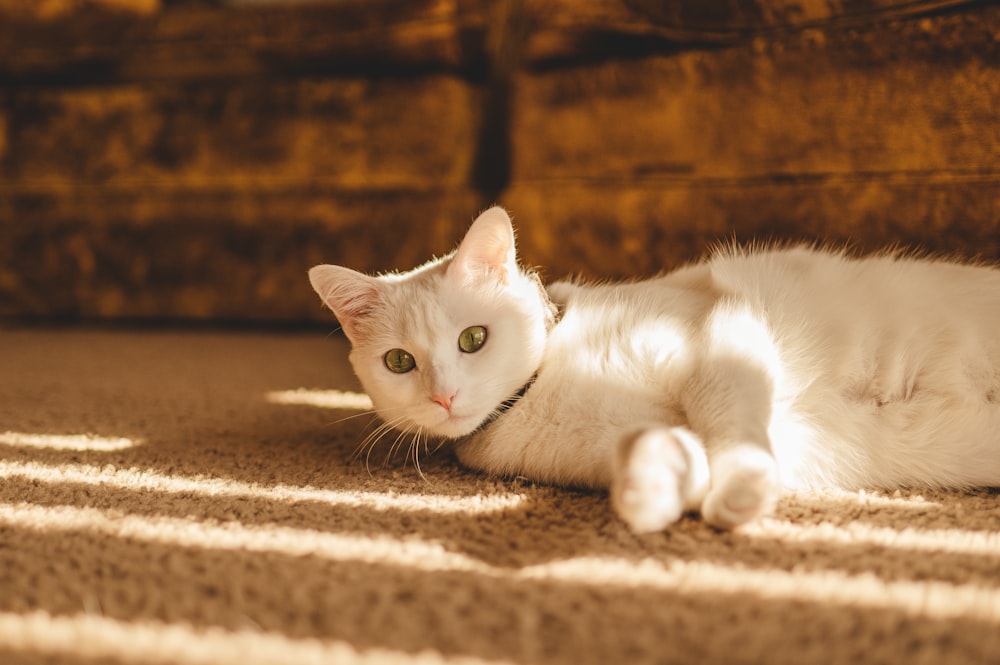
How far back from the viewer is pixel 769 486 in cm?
67

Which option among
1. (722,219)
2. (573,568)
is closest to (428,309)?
(573,568)

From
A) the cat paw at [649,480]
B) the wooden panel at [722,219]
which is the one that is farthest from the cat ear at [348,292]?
the wooden panel at [722,219]

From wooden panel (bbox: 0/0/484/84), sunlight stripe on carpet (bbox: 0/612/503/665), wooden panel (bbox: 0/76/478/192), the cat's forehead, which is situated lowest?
sunlight stripe on carpet (bbox: 0/612/503/665)

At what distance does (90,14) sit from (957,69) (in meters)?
2.25

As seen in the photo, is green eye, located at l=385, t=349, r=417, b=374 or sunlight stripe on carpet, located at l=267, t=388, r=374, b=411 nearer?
green eye, located at l=385, t=349, r=417, b=374

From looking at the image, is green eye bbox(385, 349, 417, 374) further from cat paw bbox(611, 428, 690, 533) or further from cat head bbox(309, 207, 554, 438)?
cat paw bbox(611, 428, 690, 533)

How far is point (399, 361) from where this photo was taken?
976 mm

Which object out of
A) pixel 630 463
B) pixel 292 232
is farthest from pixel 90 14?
pixel 630 463

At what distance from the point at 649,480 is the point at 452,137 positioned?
146cm

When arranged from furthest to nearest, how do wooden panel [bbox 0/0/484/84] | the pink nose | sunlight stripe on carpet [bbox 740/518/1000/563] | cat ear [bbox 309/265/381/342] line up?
wooden panel [bbox 0/0/484/84] < cat ear [bbox 309/265/381/342] < the pink nose < sunlight stripe on carpet [bbox 740/518/1000/563]

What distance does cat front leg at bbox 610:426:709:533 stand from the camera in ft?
2.18

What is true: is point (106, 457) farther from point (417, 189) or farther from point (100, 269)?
point (100, 269)

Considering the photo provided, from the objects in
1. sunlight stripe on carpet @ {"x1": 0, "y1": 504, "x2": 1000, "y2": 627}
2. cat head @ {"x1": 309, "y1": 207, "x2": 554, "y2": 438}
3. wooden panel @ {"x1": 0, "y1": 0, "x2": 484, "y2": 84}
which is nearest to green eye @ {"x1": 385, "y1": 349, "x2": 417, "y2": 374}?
cat head @ {"x1": 309, "y1": 207, "x2": 554, "y2": 438}

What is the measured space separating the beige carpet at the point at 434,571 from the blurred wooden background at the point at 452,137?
0.87 m
